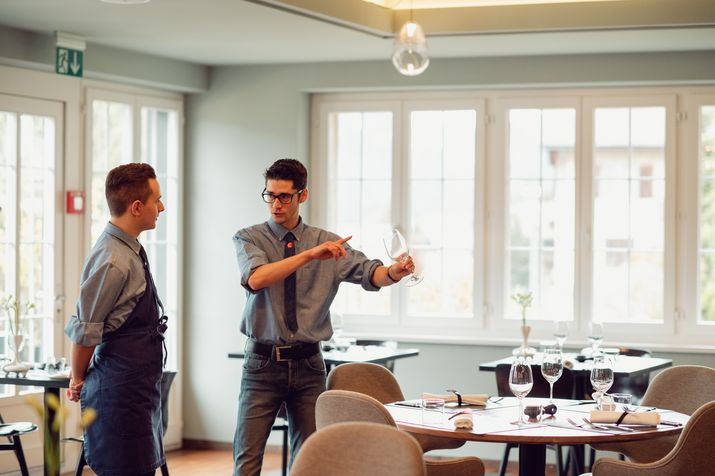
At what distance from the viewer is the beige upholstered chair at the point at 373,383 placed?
4.85 meters

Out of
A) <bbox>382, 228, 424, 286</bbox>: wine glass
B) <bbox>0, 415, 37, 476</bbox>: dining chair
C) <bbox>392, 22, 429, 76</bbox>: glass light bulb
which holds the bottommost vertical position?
<bbox>0, 415, 37, 476</bbox>: dining chair

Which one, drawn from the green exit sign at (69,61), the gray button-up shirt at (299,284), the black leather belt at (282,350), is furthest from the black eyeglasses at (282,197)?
the green exit sign at (69,61)

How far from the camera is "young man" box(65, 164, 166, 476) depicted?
344 centimetres

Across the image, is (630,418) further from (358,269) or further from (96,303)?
(96,303)

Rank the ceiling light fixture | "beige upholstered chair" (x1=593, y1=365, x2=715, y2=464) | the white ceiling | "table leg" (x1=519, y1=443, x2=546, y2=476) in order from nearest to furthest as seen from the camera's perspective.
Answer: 1. "table leg" (x1=519, y1=443, x2=546, y2=476)
2. "beige upholstered chair" (x1=593, y1=365, x2=715, y2=464)
3. the ceiling light fixture
4. the white ceiling

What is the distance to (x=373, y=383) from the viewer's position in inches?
194

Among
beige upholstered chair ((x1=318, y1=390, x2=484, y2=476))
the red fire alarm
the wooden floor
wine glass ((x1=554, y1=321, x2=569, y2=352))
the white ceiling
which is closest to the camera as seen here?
beige upholstered chair ((x1=318, y1=390, x2=484, y2=476))

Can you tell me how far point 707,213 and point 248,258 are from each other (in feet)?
13.5

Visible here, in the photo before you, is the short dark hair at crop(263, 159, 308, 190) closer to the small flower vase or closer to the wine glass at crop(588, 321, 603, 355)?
the small flower vase

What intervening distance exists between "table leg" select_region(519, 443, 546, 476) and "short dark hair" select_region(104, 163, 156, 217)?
1752 millimetres

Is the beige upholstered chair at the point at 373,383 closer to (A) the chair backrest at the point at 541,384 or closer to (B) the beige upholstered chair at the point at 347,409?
(B) the beige upholstered chair at the point at 347,409

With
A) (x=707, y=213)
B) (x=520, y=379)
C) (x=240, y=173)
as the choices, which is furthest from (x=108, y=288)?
(x=707, y=213)

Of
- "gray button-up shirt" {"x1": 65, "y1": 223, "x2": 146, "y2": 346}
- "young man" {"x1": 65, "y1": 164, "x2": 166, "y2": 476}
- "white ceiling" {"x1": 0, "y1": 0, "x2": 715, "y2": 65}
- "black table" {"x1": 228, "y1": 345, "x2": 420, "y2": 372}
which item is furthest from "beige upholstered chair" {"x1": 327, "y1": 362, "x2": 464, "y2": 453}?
"white ceiling" {"x1": 0, "y1": 0, "x2": 715, "y2": 65}

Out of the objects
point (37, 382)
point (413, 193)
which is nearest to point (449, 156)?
point (413, 193)
